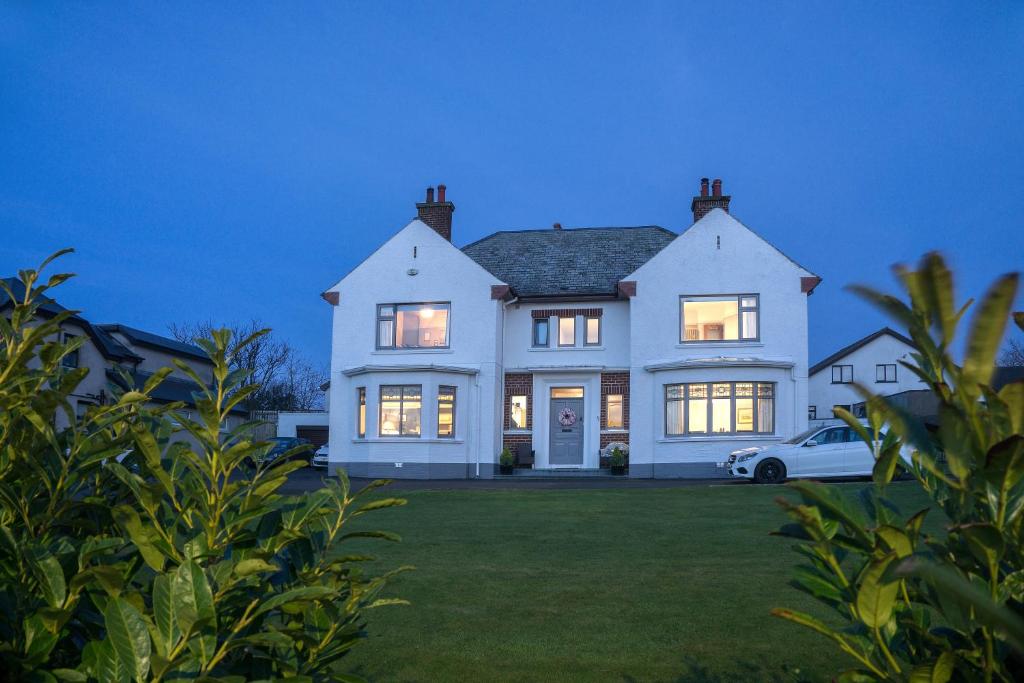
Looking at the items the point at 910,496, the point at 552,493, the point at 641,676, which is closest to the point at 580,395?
the point at 552,493

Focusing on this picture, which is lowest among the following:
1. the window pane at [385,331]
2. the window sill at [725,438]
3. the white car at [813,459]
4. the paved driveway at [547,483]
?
the paved driveway at [547,483]

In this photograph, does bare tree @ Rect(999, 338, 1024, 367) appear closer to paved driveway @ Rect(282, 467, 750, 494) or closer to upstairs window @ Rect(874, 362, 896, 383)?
upstairs window @ Rect(874, 362, 896, 383)

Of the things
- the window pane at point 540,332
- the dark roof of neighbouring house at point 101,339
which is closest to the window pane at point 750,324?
the window pane at point 540,332

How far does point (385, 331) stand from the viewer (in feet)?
97.5

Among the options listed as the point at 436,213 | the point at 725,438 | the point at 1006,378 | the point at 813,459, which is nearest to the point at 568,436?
the point at 725,438

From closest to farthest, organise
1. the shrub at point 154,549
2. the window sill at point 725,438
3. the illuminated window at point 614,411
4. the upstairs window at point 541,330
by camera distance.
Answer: the shrub at point 154,549
the window sill at point 725,438
the illuminated window at point 614,411
the upstairs window at point 541,330

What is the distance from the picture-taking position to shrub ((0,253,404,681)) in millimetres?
1830

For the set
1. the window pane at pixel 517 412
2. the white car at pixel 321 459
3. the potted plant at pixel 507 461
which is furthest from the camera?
the white car at pixel 321 459

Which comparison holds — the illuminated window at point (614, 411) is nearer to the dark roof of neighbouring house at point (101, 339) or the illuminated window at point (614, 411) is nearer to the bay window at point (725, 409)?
the bay window at point (725, 409)

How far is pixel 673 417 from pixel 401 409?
905 centimetres

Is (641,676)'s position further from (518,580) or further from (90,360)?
(90,360)

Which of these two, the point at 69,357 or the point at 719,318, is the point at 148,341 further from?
the point at 719,318

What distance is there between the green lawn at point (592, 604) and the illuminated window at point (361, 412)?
15919mm

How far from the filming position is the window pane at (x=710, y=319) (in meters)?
27.8
